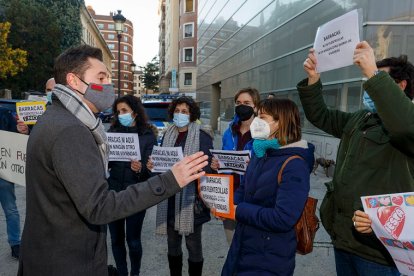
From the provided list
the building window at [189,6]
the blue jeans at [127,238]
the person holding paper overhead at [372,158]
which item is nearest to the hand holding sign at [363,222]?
the person holding paper overhead at [372,158]

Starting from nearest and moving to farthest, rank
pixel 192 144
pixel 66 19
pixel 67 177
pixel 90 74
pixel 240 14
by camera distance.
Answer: pixel 67 177, pixel 90 74, pixel 192 144, pixel 240 14, pixel 66 19

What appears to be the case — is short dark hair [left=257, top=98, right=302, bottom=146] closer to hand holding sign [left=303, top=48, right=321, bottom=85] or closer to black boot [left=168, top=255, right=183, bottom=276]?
hand holding sign [left=303, top=48, right=321, bottom=85]

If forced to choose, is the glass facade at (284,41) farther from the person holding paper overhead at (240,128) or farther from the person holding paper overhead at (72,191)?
the person holding paper overhead at (72,191)

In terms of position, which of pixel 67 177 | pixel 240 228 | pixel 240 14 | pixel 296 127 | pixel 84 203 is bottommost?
pixel 240 228

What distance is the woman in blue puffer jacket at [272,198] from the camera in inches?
78.1

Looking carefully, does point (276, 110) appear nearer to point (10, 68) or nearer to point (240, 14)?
point (240, 14)

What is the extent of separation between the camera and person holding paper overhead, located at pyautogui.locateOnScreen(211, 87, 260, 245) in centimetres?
345

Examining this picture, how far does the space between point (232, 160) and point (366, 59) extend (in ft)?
5.65

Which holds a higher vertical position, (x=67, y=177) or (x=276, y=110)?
(x=276, y=110)

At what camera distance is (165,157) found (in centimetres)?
334

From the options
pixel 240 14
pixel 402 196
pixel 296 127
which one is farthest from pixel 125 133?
pixel 240 14

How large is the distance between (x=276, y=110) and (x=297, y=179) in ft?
1.55

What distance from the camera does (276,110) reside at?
7.22 feet

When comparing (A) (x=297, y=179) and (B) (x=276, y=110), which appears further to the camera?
(B) (x=276, y=110)
